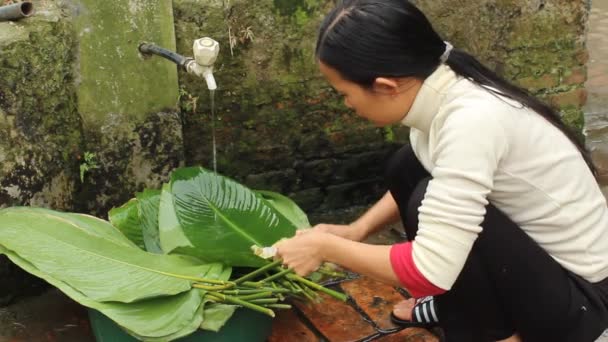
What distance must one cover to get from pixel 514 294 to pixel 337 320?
0.75 metres

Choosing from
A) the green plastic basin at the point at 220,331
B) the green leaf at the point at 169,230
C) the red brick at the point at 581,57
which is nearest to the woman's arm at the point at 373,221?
the green plastic basin at the point at 220,331

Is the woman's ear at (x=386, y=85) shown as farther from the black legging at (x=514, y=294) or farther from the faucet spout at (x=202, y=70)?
the faucet spout at (x=202, y=70)

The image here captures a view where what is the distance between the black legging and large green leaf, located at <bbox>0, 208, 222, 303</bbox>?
0.71 m

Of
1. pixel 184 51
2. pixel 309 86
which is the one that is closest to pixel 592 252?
pixel 309 86

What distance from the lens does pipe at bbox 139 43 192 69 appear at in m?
2.47

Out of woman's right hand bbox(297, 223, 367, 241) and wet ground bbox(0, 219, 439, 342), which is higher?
woman's right hand bbox(297, 223, 367, 241)

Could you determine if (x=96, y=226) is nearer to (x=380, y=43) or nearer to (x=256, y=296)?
(x=256, y=296)

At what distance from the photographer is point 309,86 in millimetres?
3055

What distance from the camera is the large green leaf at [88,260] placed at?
6.70 feet

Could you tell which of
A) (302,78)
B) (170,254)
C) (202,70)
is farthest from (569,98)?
(170,254)

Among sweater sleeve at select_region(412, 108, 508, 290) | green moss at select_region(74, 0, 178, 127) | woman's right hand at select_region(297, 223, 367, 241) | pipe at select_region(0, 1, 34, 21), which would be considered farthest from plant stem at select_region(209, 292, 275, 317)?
pipe at select_region(0, 1, 34, 21)

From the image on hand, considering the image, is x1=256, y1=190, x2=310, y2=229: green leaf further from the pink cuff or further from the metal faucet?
the pink cuff

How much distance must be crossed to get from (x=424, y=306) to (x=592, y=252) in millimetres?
629

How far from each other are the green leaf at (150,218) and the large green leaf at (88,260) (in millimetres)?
107
